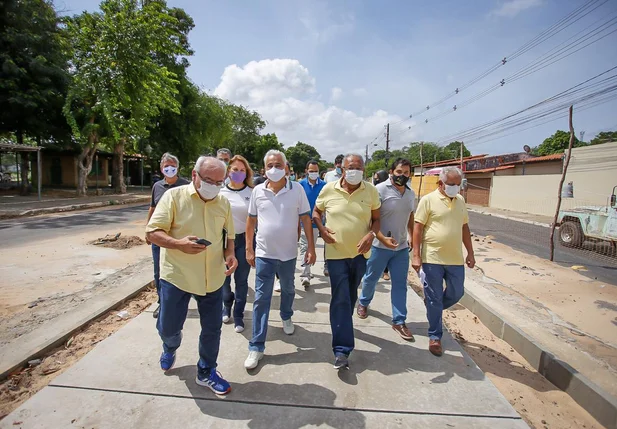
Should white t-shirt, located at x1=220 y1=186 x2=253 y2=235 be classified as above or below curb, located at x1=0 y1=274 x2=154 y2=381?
above

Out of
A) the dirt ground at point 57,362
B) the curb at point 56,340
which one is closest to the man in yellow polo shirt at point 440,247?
the dirt ground at point 57,362

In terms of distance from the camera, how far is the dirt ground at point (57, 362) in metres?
2.39

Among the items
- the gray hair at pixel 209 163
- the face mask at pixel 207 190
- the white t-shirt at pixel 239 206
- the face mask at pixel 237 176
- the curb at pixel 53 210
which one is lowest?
the curb at pixel 53 210

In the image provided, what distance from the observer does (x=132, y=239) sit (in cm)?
753

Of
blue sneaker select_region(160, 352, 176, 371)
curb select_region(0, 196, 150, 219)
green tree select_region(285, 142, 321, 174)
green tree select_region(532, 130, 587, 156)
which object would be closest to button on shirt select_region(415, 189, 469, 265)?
blue sneaker select_region(160, 352, 176, 371)

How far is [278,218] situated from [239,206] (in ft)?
2.07

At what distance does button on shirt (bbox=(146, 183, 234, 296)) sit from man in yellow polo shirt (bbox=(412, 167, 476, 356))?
1.95 m

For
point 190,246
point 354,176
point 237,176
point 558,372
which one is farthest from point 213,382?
point 558,372

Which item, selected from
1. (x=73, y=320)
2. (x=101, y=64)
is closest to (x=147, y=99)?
(x=101, y=64)

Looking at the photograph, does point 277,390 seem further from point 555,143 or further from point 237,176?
point 555,143

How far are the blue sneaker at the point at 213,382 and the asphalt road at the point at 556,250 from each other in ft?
23.8

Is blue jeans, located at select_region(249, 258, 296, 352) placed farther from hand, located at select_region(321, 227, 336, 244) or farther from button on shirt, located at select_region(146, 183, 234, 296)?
button on shirt, located at select_region(146, 183, 234, 296)

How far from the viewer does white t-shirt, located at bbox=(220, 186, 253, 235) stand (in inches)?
132

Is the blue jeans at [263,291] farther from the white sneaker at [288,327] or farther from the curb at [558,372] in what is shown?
the curb at [558,372]
